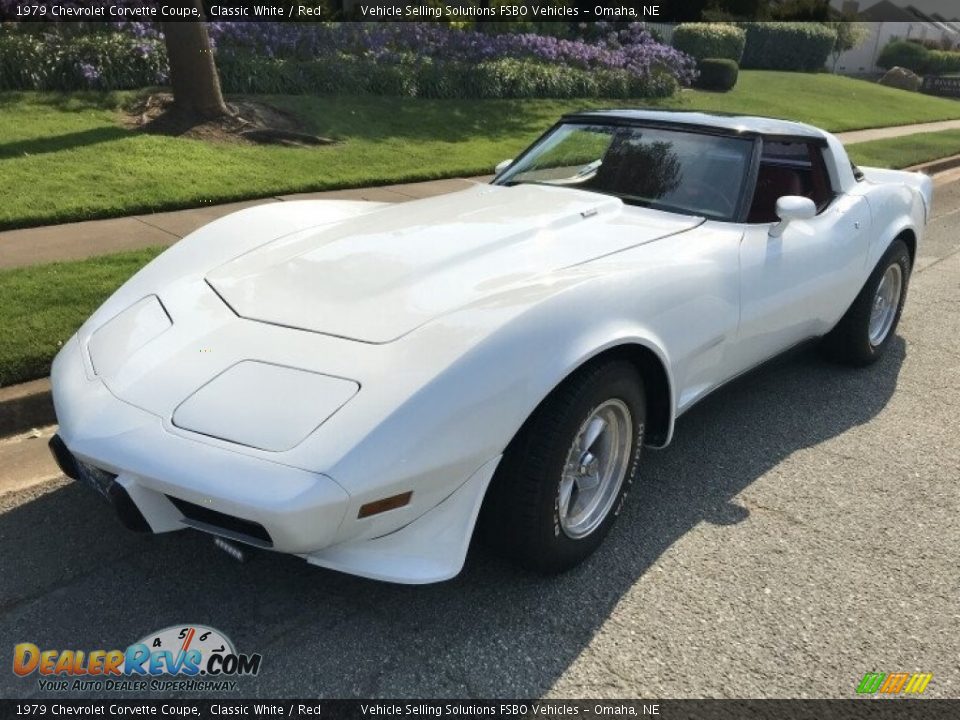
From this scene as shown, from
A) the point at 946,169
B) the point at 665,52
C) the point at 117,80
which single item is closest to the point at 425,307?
the point at 117,80

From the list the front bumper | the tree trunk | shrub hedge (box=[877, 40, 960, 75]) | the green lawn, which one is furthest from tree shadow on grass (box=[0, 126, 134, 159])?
shrub hedge (box=[877, 40, 960, 75])

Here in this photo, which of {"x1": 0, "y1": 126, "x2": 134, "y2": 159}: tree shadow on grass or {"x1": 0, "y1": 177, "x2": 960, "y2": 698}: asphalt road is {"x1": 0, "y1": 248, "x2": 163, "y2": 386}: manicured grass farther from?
{"x1": 0, "y1": 126, "x2": 134, "y2": 159}: tree shadow on grass

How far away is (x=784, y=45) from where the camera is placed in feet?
91.8

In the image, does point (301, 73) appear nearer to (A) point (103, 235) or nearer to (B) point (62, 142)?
(B) point (62, 142)

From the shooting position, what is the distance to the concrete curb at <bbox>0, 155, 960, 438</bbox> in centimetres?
344

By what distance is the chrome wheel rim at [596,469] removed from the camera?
8.33ft

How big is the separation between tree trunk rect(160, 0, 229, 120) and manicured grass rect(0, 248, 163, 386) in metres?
4.18

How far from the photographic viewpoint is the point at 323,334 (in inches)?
93.5

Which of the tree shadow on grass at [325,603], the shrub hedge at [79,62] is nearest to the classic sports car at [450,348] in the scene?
the tree shadow on grass at [325,603]

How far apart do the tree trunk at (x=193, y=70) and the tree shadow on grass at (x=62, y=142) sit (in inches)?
32.2

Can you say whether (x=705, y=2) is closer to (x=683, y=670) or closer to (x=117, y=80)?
(x=117, y=80)

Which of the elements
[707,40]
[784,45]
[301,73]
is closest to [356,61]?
[301,73]

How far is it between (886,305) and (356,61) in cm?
1007

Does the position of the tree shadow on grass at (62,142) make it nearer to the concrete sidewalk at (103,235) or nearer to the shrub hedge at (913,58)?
the concrete sidewalk at (103,235)
